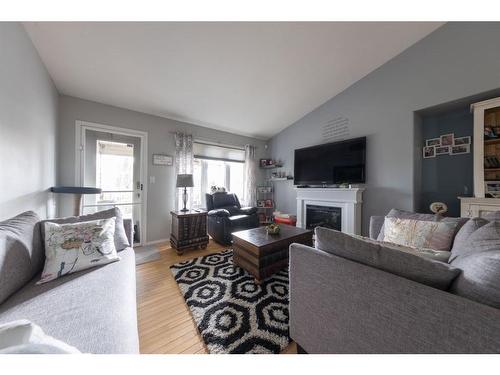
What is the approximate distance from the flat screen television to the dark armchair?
4.15 ft

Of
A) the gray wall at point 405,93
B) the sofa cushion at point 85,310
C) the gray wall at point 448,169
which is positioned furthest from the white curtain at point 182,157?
the gray wall at point 448,169

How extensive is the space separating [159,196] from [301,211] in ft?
8.74

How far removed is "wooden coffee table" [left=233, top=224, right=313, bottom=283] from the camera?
71.7 inches

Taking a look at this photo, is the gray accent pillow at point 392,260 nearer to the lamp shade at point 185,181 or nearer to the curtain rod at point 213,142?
the lamp shade at point 185,181

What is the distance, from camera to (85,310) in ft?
2.72

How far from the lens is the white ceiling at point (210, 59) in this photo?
1.75 metres

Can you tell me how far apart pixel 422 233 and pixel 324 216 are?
6.76 ft

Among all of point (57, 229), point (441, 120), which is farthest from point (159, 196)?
point (441, 120)

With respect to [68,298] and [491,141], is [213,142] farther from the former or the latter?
[491,141]

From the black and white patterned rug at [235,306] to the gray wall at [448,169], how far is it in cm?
242

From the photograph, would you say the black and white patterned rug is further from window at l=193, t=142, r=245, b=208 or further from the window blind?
the window blind

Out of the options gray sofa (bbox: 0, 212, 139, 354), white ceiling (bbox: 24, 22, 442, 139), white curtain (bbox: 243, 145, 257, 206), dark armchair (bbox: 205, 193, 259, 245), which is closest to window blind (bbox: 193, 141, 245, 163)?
white curtain (bbox: 243, 145, 257, 206)

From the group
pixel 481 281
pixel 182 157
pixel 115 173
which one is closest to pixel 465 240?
pixel 481 281
